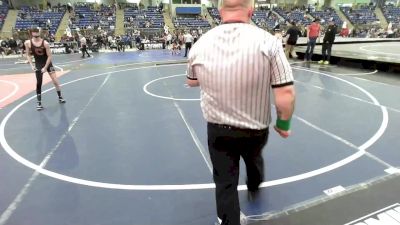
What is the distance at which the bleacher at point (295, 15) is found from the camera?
34.5m

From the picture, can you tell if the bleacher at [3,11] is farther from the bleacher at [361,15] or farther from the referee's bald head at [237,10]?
the bleacher at [361,15]

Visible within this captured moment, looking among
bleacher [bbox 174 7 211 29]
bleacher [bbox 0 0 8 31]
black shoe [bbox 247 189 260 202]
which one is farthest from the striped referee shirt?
bleacher [bbox 0 0 8 31]

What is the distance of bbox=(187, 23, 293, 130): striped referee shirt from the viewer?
1794 millimetres

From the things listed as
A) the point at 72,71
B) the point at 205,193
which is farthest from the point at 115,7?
the point at 205,193

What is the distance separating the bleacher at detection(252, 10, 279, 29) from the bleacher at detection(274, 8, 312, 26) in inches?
46.3

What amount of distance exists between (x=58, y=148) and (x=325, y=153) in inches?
156

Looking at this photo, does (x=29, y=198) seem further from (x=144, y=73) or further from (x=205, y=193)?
(x=144, y=73)

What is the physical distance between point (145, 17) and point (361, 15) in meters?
26.5

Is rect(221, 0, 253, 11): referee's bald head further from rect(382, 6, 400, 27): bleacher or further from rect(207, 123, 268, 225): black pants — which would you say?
rect(382, 6, 400, 27): bleacher

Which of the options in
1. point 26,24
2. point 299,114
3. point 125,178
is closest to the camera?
point 125,178

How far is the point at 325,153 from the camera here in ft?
13.8

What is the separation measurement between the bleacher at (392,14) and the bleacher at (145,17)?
90.7 feet

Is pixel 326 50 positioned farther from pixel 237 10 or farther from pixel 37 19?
pixel 37 19

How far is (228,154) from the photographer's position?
2100 mm
